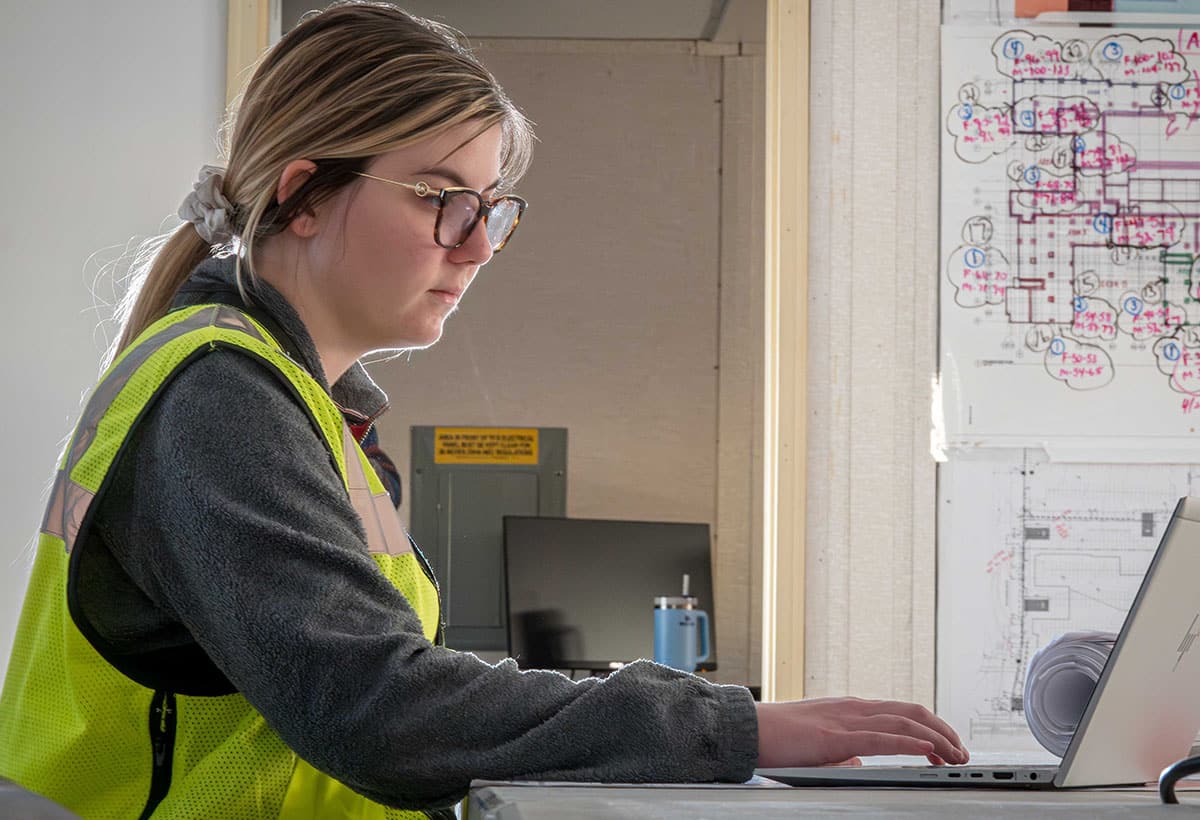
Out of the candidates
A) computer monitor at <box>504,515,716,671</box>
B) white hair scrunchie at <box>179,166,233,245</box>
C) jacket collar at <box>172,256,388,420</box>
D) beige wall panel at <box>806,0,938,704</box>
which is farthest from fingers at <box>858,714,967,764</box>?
computer monitor at <box>504,515,716,671</box>

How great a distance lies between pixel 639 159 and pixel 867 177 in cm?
165

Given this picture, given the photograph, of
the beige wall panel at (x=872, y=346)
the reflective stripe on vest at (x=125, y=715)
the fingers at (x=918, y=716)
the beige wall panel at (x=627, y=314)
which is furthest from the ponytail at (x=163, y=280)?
the beige wall panel at (x=627, y=314)

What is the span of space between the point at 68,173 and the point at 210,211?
120 centimetres

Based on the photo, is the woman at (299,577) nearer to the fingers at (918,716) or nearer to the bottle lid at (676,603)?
the fingers at (918,716)

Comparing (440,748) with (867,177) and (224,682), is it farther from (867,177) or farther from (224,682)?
(867,177)

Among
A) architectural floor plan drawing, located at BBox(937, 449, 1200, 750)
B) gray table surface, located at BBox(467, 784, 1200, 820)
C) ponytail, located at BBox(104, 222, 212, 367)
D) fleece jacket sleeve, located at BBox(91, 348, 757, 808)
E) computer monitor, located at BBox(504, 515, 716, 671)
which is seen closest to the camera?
gray table surface, located at BBox(467, 784, 1200, 820)

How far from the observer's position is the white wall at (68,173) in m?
1.94

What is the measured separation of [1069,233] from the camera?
271 centimetres

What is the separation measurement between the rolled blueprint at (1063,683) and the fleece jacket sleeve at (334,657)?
654mm

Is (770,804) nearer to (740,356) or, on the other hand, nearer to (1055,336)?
(1055,336)

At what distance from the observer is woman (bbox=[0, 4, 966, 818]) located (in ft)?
2.60

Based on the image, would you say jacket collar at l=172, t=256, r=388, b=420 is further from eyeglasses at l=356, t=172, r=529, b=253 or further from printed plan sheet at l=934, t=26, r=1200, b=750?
printed plan sheet at l=934, t=26, r=1200, b=750

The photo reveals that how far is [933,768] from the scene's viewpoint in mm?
921

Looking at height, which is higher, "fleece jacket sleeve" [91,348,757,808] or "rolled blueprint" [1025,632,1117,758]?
"fleece jacket sleeve" [91,348,757,808]
